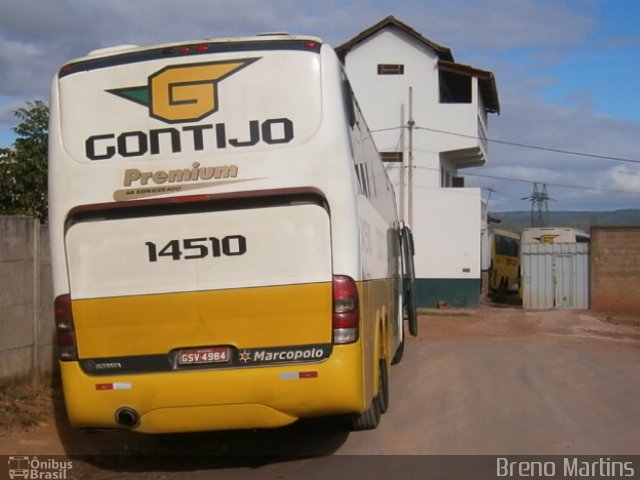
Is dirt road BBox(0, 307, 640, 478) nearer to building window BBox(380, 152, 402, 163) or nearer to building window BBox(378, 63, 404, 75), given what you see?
building window BBox(380, 152, 402, 163)

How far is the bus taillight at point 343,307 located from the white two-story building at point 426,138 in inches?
888

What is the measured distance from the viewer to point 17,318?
32.8 feet

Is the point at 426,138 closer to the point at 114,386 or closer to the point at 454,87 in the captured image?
the point at 454,87

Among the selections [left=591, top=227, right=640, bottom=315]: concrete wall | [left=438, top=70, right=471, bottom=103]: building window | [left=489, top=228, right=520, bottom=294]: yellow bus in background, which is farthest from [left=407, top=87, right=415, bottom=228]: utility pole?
[left=489, top=228, right=520, bottom=294]: yellow bus in background

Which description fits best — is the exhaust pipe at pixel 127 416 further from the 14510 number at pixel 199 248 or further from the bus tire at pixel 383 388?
the bus tire at pixel 383 388

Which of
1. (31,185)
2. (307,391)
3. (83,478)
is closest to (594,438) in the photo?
(307,391)

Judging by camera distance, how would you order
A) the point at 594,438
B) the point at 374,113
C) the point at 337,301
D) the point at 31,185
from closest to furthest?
1. the point at 337,301
2. the point at 594,438
3. the point at 31,185
4. the point at 374,113

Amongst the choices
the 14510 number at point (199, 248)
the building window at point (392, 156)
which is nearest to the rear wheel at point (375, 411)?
the 14510 number at point (199, 248)

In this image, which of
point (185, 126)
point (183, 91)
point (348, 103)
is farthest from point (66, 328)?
point (348, 103)

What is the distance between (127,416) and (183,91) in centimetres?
289

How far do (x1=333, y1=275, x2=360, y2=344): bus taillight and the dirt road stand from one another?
4.88ft

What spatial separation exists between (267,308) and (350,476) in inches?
66.7

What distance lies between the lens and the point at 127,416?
729 cm

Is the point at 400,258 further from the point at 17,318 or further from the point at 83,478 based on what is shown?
the point at 83,478
